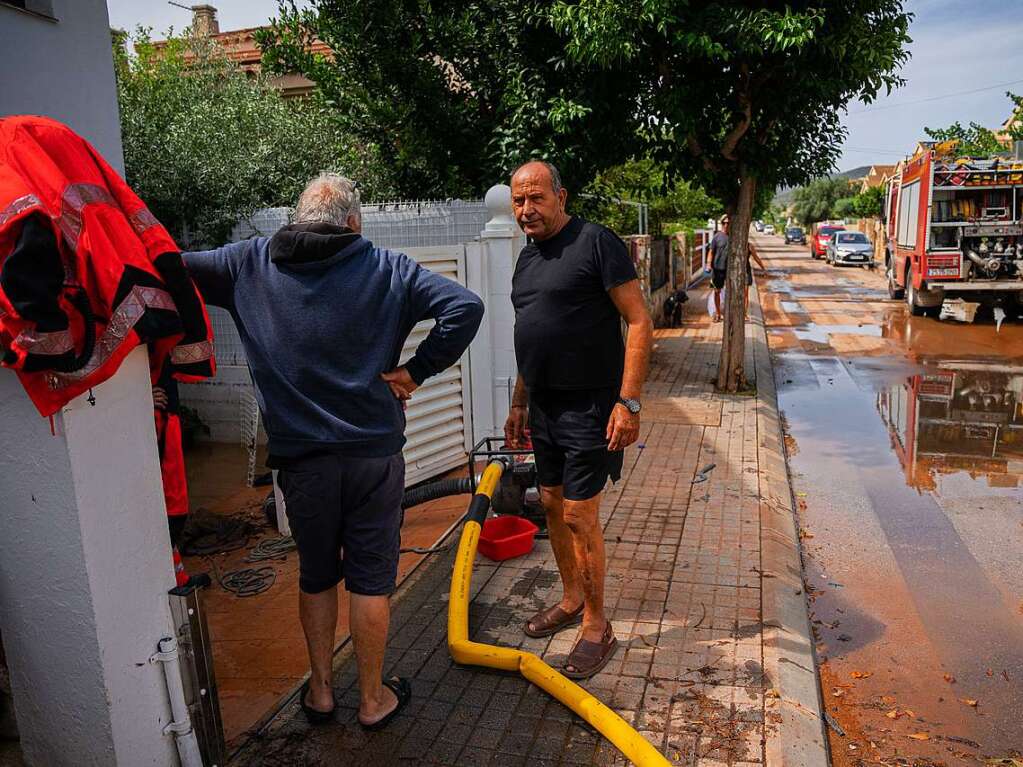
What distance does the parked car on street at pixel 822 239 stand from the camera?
39062 millimetres

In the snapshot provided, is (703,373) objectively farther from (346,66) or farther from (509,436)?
(509,436)

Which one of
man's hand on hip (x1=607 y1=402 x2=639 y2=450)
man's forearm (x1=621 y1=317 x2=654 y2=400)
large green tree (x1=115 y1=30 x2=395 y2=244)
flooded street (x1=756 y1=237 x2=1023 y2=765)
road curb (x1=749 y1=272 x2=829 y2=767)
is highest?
large green tree (x1=115 y1=30 x2=395 y2=244)

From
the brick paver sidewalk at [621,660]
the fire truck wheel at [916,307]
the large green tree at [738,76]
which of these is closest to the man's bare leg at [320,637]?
the brick paver sidewalk at [621,660]

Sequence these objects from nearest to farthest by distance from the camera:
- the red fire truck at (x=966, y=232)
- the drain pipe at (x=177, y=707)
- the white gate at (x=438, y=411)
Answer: the drain pipe at (x=177, y=707) < the white gate at (x=438, y=411) < the red fire truck at (x=966, y=232)

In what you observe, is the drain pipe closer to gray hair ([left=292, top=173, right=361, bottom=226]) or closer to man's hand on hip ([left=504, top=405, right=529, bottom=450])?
gray hair ([left=292, top=173, right=361, bottom=226])

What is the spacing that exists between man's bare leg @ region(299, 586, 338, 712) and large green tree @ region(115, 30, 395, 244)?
18.2ft

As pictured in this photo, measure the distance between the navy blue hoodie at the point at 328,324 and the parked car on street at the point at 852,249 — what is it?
113 ft

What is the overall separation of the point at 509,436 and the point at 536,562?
3.14 feet

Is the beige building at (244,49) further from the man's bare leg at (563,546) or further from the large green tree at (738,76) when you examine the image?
the man's bare leg at (563,546)

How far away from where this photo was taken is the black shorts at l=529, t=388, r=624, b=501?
11.6ft

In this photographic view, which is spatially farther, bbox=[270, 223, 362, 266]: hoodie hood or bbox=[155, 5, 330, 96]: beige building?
bbox=[155, 5, 330, 96]: beige building

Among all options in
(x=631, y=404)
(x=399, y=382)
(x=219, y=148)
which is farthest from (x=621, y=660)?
(x=219, y=148)

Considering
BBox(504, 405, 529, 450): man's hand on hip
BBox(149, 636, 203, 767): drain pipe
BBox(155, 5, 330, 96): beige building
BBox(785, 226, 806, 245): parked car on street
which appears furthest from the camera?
BBox(785, 226, 806, 245): parked car on street

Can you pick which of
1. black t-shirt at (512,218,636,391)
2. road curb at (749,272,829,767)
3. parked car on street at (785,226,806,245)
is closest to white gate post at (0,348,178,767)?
black t-shirt at (512,218,636,391)
